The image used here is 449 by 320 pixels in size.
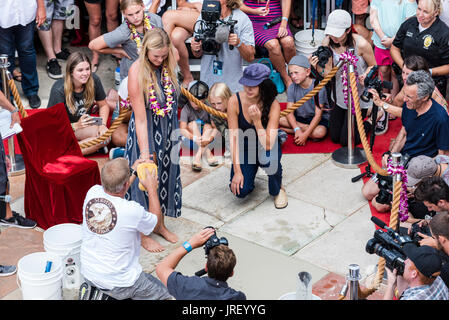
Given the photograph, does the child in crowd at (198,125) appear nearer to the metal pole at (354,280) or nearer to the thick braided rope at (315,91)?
the thick braided rope at (315,91)

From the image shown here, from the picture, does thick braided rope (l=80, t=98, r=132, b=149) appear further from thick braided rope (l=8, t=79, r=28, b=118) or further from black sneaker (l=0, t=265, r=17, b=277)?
black sneaker (l=0, t=265, r=17, b=277)

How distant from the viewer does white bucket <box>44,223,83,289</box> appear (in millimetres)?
6285

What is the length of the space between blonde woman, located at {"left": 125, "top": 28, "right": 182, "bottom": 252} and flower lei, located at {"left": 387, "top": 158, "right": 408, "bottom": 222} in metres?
1.82

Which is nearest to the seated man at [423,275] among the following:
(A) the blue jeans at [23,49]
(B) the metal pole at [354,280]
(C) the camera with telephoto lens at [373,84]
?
(B) the metal pole at [354,280]

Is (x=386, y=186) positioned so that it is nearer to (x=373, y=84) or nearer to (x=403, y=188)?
(x=403, y=188)

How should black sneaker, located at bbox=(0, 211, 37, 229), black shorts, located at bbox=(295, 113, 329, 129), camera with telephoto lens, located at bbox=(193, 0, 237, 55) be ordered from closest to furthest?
1. black sneaker, located at bbox=(0, 211, 37, 229)
2. camera with telephoto lens, located at bbox=(193, 0, 237, 55)
3. black shorts, located at bbox=(295, 113, 329, 129)

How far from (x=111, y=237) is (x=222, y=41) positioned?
11.0 feet

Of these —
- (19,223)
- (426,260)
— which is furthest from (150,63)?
(426,260)

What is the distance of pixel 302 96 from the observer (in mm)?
8391

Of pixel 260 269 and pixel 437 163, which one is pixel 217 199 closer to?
pixel 260 269

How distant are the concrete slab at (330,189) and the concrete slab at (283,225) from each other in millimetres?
128

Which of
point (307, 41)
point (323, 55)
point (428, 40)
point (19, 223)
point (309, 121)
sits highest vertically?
point (428, 40)

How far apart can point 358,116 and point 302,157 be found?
36.2 inches

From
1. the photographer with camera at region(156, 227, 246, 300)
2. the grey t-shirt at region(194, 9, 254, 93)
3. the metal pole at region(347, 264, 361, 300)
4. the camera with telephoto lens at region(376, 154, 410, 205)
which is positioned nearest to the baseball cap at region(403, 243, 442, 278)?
the metal pole at region(347, 264, 361, 300)
